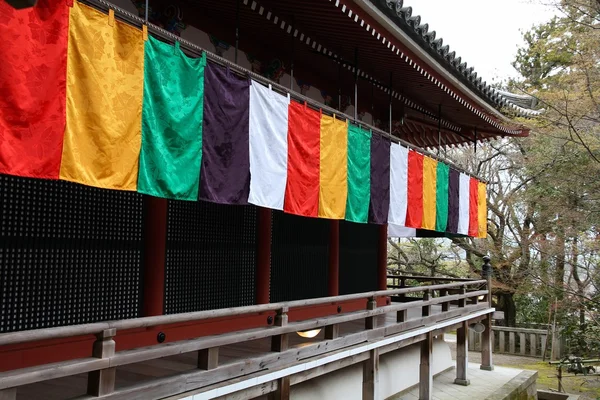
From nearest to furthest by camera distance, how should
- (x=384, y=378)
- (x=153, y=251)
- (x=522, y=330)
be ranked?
(x=153, y=251) < (x=384, y=378) < (x=522, y=330)

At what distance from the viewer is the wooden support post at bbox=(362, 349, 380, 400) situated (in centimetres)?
833

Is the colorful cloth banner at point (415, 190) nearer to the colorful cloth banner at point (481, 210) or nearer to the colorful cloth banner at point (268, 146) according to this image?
the colorful cloth banner at point (268, 146)

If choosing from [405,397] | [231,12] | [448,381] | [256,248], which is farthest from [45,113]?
[448,381]

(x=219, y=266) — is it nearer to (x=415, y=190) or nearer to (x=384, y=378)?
(x=415, y=190)

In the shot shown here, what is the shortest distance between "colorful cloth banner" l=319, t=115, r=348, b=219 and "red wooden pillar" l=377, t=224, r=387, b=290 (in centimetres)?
461

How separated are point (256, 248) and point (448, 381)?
26.9 feet

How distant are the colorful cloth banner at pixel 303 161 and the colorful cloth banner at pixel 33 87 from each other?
3.37 meters

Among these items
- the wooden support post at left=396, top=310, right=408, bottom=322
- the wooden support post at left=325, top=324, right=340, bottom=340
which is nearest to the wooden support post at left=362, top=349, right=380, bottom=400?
the wooden support post at left=396, top=310, right=408, bottom=322

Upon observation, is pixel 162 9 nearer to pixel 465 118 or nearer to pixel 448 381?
pixel 465 118

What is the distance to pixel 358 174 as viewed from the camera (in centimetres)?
857

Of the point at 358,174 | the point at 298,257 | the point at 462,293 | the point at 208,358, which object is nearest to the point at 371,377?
the point at 298,257

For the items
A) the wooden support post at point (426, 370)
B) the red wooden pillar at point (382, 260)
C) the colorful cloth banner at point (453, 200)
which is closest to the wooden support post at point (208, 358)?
the wooden support post at point (426, 370)

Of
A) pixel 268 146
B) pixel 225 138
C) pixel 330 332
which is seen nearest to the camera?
pixel 225 138

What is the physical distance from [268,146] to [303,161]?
0.85m
